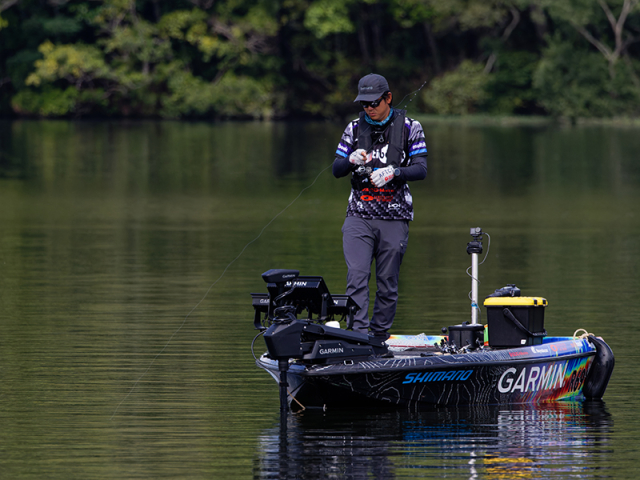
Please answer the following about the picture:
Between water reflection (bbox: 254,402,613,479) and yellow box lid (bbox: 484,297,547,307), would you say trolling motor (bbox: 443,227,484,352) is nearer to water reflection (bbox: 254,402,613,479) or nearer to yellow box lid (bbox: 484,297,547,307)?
yellow box lid (bbox: 484,297,547,307)

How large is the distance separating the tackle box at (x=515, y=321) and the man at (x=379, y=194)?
742 mm

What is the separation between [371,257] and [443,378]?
112 cm

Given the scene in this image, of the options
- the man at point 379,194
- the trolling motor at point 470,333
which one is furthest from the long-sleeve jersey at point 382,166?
the trolling motor at point 470,333

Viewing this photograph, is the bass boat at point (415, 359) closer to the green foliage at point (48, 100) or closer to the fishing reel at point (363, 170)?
the fishing reel at point (363, 170)

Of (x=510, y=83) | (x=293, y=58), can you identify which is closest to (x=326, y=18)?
(x=293, y=58)

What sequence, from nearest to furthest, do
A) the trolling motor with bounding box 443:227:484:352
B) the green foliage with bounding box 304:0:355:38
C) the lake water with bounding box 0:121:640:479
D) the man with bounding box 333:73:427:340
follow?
1. the lake water with bounding box 0:121:640:479
2. the man with bounding box 333:73:427:340
3. the trolling motor with bounding box 443:227:484:352
4. the green foliage with bounding box 304:0:355:38

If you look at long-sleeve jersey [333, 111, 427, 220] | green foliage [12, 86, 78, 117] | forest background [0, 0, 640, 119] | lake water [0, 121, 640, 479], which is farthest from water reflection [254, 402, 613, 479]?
green foliage [12, 86, 78, 117]

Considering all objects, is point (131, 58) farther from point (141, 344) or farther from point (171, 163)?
point (141, 344)

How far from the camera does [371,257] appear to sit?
9.11m

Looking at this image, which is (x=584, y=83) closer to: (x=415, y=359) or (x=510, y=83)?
(x=510, y=83)

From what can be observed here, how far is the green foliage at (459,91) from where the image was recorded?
63844mm

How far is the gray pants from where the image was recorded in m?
8.93

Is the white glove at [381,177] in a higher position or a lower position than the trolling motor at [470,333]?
higher

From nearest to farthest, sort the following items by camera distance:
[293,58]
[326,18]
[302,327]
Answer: [302,327], [326,18], [293,58]
